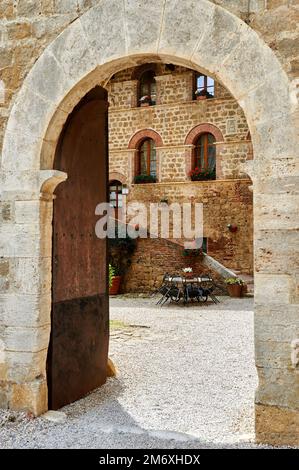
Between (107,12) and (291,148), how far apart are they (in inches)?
67.0

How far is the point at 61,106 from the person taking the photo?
3.60 m

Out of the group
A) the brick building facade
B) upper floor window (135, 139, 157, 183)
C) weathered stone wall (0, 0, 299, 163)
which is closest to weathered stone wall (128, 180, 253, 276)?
the brick building facade

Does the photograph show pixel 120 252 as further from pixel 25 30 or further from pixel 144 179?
pixel 25 30

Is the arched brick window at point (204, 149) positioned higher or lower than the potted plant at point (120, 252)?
higher

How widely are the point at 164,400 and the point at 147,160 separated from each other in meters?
13.4

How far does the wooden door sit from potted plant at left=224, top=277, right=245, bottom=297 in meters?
8.33

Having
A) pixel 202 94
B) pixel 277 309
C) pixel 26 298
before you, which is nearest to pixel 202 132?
pixel 202 94

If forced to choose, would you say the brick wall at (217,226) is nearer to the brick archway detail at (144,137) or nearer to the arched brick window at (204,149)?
the arched brick window at (204,149)

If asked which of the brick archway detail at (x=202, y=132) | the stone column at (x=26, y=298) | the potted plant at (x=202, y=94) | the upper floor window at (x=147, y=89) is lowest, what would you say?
the stone column at (x=26, y=298)

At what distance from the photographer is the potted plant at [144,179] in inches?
654

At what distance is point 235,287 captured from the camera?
12.7 meters

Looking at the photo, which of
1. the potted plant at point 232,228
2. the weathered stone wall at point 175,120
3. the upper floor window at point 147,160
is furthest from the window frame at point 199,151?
the potted plant at point 232,228

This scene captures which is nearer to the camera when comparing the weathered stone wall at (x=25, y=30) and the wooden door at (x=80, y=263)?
the weathered stone wall at (x=25, y=30)

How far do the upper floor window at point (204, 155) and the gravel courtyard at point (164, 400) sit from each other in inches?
332
